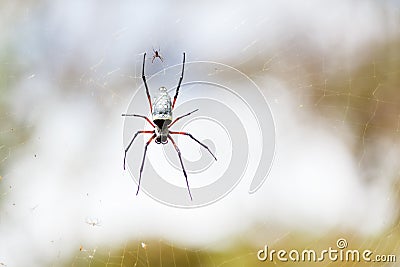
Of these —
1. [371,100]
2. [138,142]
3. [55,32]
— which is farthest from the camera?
[55,32]

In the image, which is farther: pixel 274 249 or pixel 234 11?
pixel 234 11

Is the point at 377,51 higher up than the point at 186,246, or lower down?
higher up

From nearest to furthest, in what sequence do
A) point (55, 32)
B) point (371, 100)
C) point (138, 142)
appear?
1. point (138, 142)
2. point (371, 100)
3. point (55, 32)

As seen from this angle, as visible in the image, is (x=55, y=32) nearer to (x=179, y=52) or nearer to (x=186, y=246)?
(x=179, y=52)

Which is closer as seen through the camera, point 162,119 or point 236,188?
point 162,119

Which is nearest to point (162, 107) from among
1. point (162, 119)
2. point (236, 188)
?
point (162, 119)

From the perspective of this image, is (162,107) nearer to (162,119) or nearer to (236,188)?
(162,119)

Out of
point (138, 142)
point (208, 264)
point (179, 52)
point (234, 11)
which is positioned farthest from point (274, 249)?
point (234, 11)

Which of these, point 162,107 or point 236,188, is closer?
point 162,107
